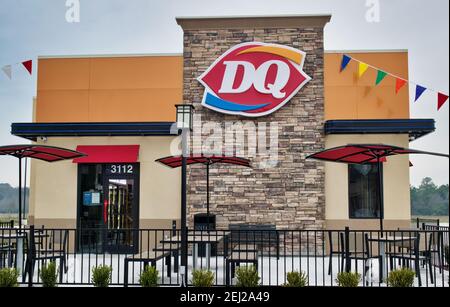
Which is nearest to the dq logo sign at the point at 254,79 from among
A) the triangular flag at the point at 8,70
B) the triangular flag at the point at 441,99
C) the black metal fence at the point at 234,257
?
the black metal fence at the point at 234,257

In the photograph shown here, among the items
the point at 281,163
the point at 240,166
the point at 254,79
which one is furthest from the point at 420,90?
the point at 240,166

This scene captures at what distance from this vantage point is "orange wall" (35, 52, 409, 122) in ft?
50.2

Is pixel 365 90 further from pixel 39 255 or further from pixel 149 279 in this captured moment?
pixel 39 255

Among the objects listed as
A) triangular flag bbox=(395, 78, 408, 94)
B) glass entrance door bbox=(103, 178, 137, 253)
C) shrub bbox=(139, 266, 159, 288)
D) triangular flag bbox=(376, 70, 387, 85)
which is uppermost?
triangular flag bbox=(376, 70, 387, 85)

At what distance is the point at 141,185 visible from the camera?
14.3 metres

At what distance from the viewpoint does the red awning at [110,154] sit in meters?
14.0

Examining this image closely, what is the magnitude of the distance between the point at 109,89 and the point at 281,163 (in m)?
5.41

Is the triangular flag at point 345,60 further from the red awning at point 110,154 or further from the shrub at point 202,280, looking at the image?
the shrub at point 202,280

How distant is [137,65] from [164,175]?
3421 millimetres

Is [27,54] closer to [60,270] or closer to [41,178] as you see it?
[41,178]

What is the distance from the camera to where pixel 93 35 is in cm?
1448

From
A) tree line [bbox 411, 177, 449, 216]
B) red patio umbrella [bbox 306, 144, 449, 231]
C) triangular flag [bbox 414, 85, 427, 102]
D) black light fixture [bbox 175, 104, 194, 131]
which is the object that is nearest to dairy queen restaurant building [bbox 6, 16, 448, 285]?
tree line [bbox 411, 177, 449, 216]

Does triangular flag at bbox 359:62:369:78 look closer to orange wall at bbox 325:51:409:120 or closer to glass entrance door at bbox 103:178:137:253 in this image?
orange wall at bbox 325:51:409:120

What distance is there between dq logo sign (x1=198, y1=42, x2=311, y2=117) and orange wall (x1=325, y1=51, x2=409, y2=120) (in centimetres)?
161
